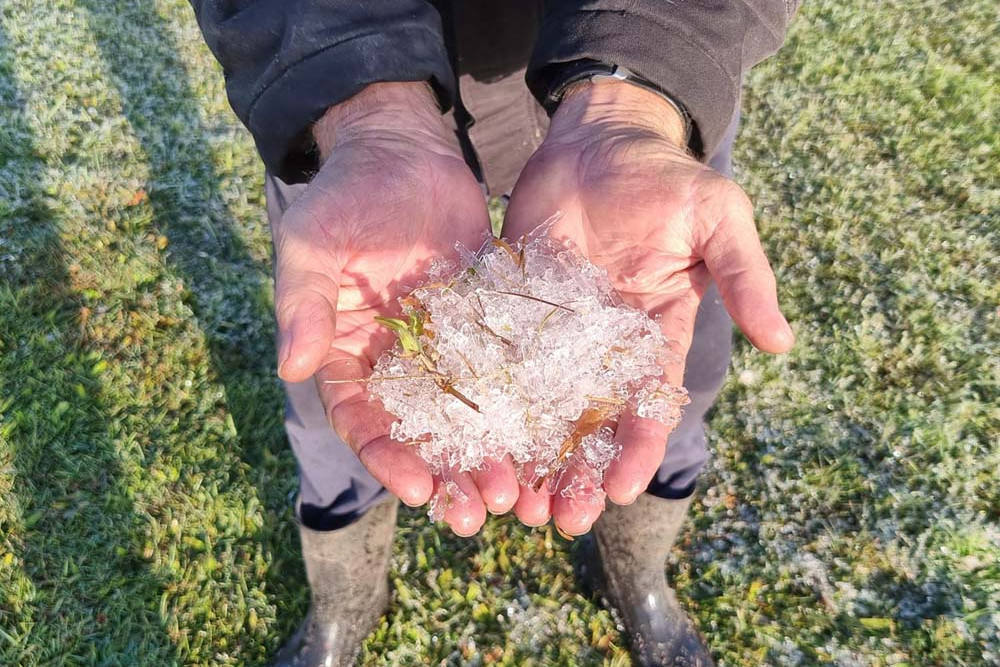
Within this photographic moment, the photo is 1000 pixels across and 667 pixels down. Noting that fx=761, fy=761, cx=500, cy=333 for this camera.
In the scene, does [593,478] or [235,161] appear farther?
[235,161]

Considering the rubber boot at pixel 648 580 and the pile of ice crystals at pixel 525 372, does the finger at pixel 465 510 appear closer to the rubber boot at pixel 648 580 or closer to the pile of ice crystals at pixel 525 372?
the pile of ice crystals at pixel 525 372

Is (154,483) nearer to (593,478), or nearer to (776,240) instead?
(593,478)

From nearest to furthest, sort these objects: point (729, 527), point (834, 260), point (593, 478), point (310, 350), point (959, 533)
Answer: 1. point (310, 350)
2. point (593, 478)
3. point (959, 533)
4. point (729, 527)
5. point (834, 260)

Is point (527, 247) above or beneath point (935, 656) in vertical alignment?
above

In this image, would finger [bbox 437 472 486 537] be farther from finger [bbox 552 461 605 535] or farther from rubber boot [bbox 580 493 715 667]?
rubber boot [bbox 580 493 715 667]

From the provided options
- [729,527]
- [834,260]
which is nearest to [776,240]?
[834,260]

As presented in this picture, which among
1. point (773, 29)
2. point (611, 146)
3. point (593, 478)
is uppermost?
point (773, 29)

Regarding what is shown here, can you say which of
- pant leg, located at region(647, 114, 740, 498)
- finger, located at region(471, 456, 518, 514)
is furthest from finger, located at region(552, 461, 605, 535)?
pant leg, located at region(647, 114, 740, 498)
